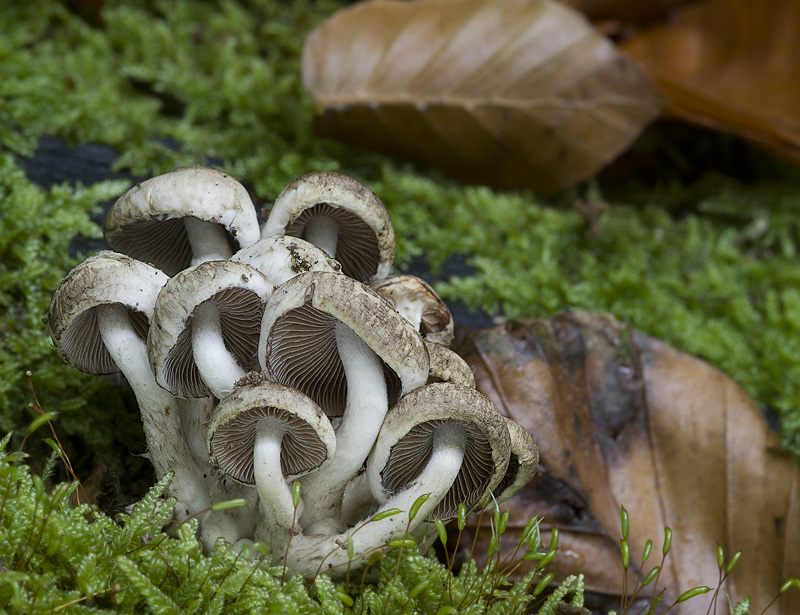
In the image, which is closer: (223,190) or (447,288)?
(223,190)

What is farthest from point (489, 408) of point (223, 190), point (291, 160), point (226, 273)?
point (291, 160)

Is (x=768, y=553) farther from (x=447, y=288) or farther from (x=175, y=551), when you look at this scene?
(x=175, y=551)

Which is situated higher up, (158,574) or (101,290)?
(101,290)

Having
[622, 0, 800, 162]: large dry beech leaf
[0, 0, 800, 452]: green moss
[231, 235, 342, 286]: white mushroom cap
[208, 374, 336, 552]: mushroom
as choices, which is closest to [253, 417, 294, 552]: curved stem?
[208, 374, 336, 552]: mushroom

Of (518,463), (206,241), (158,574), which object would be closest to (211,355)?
(206,241)

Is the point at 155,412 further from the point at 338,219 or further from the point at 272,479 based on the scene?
the point at 338,219

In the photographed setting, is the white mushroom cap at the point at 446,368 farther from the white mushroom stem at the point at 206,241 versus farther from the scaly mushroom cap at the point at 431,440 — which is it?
the white mushroom stem at the point at 206,241

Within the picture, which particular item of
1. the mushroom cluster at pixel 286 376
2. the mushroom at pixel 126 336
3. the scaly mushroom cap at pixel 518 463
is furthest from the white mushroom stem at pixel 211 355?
the scaly mushroom cap at pixel 518 463
